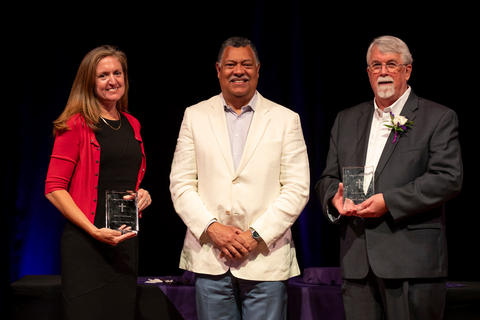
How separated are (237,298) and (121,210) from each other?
30.3 inches

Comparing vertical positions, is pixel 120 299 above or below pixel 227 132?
below

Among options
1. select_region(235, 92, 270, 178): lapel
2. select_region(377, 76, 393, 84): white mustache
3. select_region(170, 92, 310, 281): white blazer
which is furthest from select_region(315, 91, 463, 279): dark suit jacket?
select_region(235, 92, 270, 178): lapel

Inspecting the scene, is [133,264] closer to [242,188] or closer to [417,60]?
[242,188]

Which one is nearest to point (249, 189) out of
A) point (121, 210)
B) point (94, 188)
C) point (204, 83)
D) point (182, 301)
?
point (121, 210)

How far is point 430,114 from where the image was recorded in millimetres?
2938

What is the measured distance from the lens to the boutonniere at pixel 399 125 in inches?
114

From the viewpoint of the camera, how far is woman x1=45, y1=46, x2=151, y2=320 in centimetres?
280

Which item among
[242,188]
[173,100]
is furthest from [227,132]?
[173,100]

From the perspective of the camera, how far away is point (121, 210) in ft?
9.10

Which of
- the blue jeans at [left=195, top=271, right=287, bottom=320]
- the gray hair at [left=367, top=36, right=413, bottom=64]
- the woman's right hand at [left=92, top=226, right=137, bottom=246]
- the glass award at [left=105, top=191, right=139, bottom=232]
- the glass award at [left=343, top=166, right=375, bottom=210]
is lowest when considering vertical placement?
the blue jeans at [left=195, top=271, right=287, bottom=320]

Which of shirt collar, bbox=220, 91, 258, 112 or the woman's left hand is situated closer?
the woman's left hand

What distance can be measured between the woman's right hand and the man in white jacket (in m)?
0.38

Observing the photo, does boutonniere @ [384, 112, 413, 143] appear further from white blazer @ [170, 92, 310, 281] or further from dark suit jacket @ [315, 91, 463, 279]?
white blazer @ [170, 92, 310, 281]

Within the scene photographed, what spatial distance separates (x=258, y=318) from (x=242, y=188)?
65 cm
